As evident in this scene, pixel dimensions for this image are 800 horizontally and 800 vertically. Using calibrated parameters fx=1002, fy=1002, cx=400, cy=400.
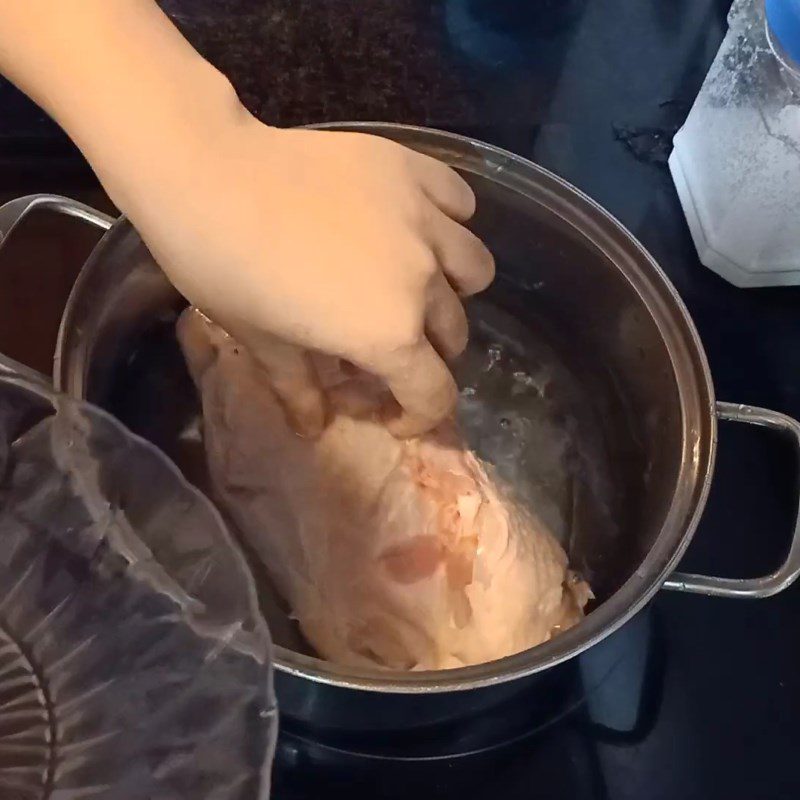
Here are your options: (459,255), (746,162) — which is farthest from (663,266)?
(459,255)

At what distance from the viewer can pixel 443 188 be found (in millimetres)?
558

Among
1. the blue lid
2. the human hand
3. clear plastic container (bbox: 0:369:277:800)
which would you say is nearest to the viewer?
clear plastic container (bbox: 0:369:277:800)

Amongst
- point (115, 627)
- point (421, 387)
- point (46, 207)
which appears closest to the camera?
point (115, 627)

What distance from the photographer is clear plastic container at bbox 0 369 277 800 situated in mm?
350

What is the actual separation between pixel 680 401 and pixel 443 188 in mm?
207

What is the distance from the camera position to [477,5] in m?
0.91

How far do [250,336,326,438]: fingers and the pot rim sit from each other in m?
0.12

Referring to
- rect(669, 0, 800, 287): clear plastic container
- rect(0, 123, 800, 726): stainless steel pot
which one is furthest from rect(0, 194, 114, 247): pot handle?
rect(669, 0, 800, 287): clear plastic container

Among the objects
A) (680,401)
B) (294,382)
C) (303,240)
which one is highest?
(303,240)

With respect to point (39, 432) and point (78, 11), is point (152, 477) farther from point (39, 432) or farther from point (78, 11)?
point (78, 11)

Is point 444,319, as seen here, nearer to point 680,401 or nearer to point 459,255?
point 459,255

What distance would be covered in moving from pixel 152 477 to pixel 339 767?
0.30 metres

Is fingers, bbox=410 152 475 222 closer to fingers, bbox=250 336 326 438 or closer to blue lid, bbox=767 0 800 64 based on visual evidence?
fingers, bbox=250 336 326 438

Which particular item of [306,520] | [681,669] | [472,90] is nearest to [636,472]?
[681,669]
